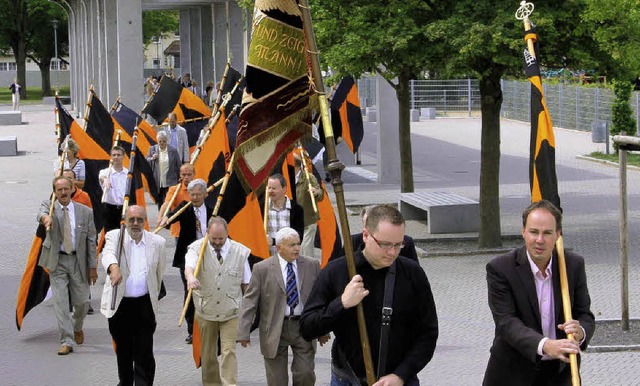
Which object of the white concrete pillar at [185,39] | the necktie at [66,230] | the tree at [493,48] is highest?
the white concrete pillar at [185,39]

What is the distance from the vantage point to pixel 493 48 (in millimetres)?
16969

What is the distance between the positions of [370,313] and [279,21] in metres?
2.24

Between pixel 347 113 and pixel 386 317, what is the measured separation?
59.8ft

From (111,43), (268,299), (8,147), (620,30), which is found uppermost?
(111,43)

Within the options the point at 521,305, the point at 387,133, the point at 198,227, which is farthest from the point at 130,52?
the point at 521,305

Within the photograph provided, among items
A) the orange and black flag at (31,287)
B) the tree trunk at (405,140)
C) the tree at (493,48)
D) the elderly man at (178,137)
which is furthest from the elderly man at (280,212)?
the tree trunk at (405,140)

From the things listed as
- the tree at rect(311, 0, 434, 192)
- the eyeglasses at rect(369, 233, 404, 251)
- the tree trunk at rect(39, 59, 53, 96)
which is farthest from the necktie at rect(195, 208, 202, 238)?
the tree trunk at rect(39, 59, 53, 96)

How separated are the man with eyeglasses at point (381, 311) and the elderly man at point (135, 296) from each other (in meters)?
4.40

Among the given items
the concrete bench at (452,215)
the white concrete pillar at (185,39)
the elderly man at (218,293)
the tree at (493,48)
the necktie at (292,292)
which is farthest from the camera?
the white concrete pillar at (185,39)

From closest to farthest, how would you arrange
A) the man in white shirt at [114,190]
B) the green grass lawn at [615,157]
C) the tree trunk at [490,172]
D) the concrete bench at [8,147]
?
the man in white shirt at [114,190], the tree trunk at [490,172], the green grass lawn at [615,157], the concrete bench at [8,147]

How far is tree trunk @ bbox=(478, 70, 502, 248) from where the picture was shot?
1902 cm

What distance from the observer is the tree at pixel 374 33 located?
18.3 metres

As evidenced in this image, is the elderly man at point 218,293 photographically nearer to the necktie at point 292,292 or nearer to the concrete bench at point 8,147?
the necktie at point 292,292

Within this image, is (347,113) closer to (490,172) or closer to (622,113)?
(490,172)
